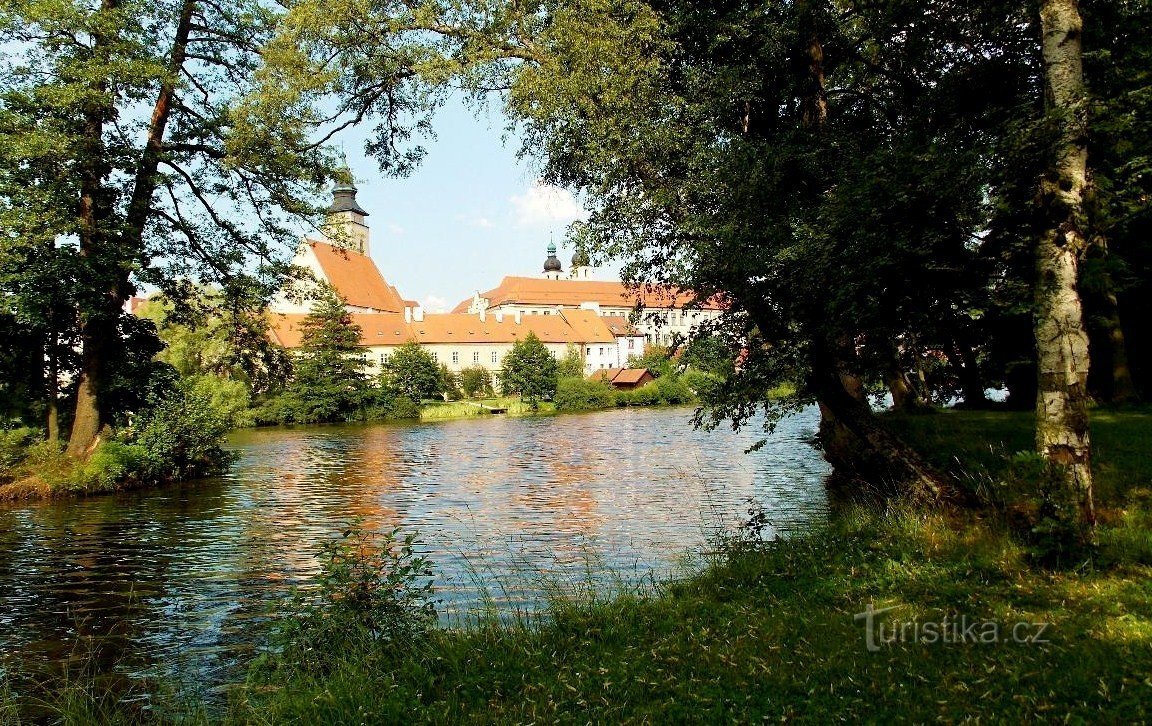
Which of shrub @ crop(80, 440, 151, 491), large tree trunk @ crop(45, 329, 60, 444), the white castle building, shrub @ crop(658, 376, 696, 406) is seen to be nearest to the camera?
shrub @ crop(80, 440, 151, 491)

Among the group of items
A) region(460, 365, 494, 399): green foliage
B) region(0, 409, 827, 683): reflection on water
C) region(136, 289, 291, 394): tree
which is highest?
region(136, 289, 291, 394): tree

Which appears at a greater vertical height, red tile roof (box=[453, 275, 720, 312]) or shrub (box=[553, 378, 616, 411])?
red tile roof (box=[453, 275, 720, 312])

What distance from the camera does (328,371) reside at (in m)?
60.2

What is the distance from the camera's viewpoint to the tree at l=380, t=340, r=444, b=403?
66.0 m

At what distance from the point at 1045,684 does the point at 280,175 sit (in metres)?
20.1

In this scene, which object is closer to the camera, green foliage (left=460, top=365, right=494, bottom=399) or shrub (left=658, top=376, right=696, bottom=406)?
shrub (left=658, top=376, right=696, bottom=406)

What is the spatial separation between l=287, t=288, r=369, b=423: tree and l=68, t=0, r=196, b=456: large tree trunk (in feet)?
123

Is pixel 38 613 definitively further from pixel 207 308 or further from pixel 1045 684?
pixel 207 308

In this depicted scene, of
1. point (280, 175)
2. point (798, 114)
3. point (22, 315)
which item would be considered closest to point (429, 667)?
point (798, 114)

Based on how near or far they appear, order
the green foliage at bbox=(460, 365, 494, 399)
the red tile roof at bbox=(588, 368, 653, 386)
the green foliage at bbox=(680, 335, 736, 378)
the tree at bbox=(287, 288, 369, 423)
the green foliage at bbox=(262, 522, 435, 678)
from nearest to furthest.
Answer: the green foliage at bbox=(262, 522, 435, 678) → the green foliage at bbox=(680, 335, 736, 378) → the tree at bbox=(287, 288, 369, 423) → the green foliage at bbox=(460, 365, 494, 399) → the red tile roof at bbox=(588, 368, 653, 386)

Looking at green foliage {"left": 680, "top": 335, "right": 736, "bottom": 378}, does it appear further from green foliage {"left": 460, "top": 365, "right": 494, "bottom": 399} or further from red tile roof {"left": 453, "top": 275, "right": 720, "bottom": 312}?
red tile roof {"left": 453, "top": 275, "right": 720, "bottom": 312}

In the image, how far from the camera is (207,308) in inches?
859

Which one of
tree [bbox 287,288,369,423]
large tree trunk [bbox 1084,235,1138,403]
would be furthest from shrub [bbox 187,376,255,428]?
large tree trunk [bbox 1084,235,1138,403]

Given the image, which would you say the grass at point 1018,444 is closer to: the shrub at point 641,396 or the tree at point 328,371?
the tree at point 328,371
